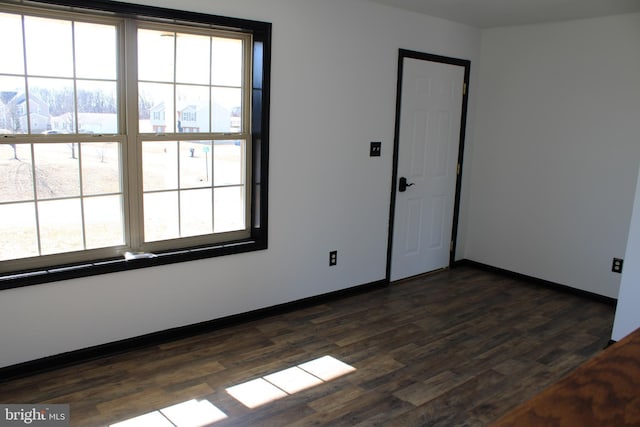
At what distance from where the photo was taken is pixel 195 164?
3.49 m

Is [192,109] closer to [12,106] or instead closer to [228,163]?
[228,163]

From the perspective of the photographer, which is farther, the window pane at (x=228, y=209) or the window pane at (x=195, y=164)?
the window pane at (x=228, y=209)

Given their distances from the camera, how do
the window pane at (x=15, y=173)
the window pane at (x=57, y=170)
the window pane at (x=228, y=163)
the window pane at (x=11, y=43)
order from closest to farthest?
the window pane at (x=11, y=43) < the window pane at (x=15, y=173) < the window pane at (x=57, y=170) < the window pane at (x=228, y=163)

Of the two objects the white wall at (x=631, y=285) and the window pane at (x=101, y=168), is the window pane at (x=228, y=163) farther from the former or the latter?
A: the white wall at (x=631, y=285)

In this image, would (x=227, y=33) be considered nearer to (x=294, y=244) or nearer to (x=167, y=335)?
(x=294, y=244)

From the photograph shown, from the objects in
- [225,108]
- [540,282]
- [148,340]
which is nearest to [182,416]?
[148,340]

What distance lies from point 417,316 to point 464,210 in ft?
5.67

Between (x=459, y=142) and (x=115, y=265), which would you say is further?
(x=459, y=142)

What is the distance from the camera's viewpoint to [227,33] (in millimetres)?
3467

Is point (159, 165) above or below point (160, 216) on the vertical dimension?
above

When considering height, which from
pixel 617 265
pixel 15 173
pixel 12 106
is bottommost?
pixel 617 265

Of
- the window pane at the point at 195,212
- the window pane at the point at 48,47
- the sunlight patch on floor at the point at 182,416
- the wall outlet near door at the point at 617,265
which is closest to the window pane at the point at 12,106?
the window pane at the point at 48,47

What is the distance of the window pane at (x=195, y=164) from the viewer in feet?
11.3

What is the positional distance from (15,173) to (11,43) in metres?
0.68
